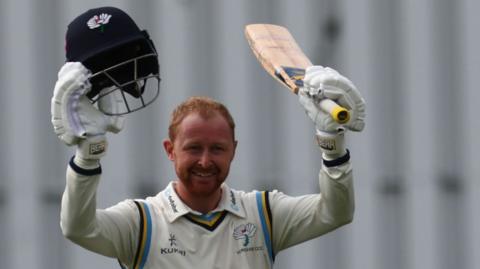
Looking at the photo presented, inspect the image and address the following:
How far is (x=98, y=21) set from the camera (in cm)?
411

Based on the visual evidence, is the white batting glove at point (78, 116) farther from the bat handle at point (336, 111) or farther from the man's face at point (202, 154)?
the bat handle at point (336, 111)

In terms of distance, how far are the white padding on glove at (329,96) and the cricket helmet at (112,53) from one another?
0.43m

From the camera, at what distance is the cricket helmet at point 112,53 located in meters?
4.03

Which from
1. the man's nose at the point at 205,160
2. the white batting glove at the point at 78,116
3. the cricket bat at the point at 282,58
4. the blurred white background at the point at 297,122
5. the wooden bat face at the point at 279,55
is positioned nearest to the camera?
the white batting glove at the point at 78,116

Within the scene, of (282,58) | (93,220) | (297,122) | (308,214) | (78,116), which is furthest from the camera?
(297,122)

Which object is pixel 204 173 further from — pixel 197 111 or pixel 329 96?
pixel 329 96

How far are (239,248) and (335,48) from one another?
286 cm

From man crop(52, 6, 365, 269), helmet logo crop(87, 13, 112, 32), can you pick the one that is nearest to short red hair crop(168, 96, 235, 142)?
man crop(52, 6, 365, 269)

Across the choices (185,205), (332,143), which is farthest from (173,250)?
Result: (332,143)

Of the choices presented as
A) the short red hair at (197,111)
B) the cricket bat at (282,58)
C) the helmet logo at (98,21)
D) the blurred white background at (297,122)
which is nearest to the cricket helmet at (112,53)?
the helmet logo at (98,21)

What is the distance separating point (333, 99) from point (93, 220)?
2.43 feet

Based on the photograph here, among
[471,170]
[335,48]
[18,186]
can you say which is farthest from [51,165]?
[471,170]

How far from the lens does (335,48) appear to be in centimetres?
695

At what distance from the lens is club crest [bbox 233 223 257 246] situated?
424 cm
